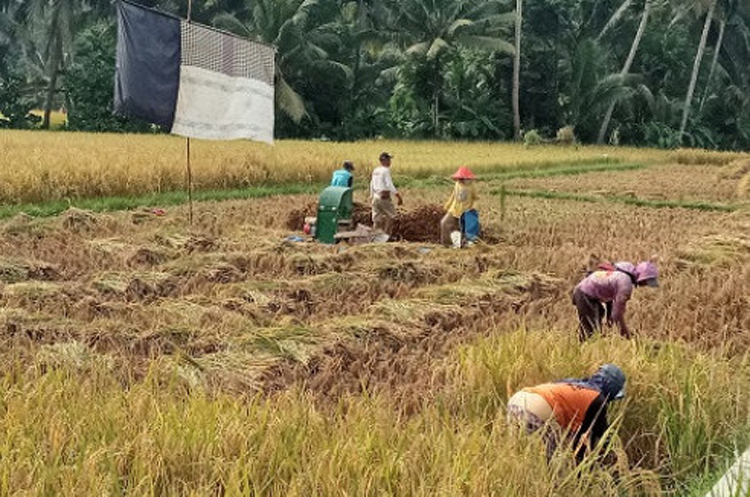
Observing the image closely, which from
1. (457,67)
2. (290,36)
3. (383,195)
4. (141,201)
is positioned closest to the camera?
(383,195)

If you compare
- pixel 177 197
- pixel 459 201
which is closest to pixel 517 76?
pixel 177 197

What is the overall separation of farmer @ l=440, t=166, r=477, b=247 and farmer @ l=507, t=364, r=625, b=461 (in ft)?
17.0

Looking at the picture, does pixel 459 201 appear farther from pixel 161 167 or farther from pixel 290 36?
pixel 290 36

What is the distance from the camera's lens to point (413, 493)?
8.27ft

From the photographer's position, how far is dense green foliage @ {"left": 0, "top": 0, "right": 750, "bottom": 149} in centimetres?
3073

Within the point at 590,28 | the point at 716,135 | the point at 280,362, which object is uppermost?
the point at 590,28

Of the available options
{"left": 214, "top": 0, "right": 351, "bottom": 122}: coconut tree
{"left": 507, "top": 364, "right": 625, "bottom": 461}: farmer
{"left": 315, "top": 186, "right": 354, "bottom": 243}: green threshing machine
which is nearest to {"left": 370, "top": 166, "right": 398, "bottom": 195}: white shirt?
{"left": 315, "top": 186, "right": 354, "bottom": 243}: green threshing machine

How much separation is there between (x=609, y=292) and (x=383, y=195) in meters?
4.65

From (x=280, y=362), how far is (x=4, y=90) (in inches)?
1229

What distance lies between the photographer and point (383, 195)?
361 inches

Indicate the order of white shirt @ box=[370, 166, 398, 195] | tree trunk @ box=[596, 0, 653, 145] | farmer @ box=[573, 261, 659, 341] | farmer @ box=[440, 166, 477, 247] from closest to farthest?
1. farmer @ box=[573, 261, 659, 341]
2. farmer @ box=[440, 166, 477, 247]
3. white shirt @ box=[370, 166, 398, 195]
4. tree trunk @ box=[596, 0, 653, 145]

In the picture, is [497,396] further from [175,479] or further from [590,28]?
[590,28]

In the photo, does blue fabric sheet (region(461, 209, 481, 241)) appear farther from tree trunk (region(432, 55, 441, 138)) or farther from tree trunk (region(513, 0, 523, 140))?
tree trunk (region(513, 0, 523, 140))

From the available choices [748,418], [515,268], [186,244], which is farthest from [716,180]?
[748,418]
